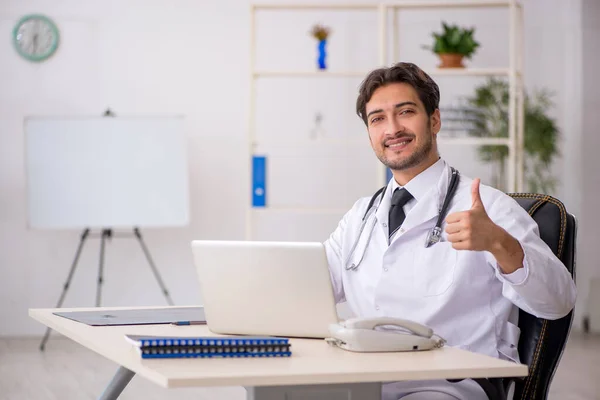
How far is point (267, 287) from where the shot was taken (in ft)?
5.80

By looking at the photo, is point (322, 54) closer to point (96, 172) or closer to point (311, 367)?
point (96, 172)

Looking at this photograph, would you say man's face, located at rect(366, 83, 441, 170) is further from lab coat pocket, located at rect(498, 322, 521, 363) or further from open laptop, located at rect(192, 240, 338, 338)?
open laptop, located at rect(192, 240, 338, 338)

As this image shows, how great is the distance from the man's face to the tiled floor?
2.42 meters

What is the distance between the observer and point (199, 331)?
77.1 inches

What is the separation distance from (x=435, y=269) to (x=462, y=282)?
0.26ft

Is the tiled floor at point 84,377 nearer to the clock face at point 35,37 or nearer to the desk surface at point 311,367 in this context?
the clock face at point 35,37

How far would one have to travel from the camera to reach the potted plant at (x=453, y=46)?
5.70m

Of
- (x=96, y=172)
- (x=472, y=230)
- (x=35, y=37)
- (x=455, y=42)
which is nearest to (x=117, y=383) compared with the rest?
(x=472, y=230)

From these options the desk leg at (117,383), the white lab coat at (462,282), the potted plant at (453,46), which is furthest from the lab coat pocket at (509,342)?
the potted plant at (453,46)

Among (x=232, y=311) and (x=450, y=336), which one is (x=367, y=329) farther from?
(x=450, y=336)

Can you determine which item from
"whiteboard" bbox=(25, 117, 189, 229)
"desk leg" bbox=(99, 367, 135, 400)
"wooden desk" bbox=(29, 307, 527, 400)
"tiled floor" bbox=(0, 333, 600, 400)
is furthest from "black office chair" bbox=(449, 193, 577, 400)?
"whiteboard" bbox=(25, 117, 189, 229)

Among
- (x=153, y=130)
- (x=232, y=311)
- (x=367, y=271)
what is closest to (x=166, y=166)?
(x=153, y=130)

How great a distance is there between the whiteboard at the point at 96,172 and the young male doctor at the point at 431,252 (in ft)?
11.7

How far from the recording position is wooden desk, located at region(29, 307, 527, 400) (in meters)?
1.41
